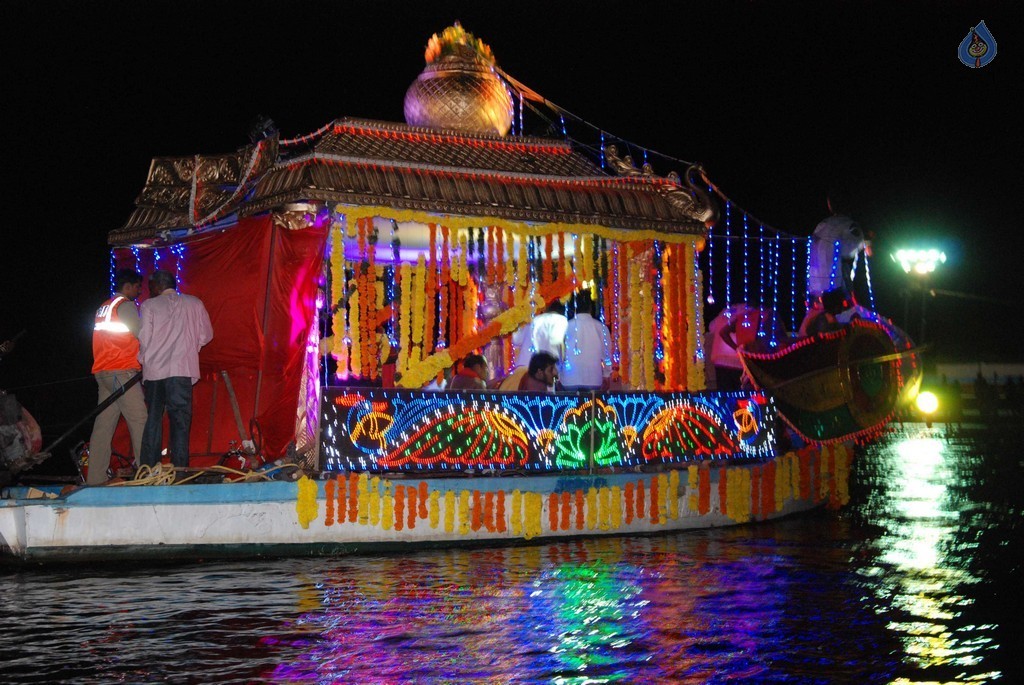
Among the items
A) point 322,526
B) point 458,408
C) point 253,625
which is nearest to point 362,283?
point 458,408

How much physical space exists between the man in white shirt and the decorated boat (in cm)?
47

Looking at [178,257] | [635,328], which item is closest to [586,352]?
[635,328]

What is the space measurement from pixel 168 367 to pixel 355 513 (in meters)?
2.14

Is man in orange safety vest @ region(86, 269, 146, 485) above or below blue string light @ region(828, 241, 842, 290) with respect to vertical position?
below

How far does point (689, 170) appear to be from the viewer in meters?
12.9

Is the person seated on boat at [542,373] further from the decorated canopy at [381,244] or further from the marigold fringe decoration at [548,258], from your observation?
the marigold fringe decoration at [548,258]

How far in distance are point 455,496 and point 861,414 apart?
539cm

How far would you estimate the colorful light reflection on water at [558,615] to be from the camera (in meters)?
6.19

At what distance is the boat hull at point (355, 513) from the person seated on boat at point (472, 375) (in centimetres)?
171

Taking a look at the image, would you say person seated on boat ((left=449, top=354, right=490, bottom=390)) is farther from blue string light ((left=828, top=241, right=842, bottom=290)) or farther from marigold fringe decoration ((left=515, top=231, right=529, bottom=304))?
blue string light ((left=828, top=241, right=842, bottom=290))

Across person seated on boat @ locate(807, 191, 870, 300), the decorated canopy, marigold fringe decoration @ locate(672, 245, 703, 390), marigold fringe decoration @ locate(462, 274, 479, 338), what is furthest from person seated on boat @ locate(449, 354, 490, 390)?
person seated on boat @ locate(807, 191, 870, 300)

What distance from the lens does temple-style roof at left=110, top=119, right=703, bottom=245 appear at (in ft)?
35.7

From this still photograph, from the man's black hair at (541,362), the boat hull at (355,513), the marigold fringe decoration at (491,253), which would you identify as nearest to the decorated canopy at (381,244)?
the marigold fringe decoration at (491,253)

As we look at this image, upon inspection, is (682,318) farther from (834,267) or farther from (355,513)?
(355,513)
